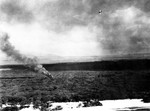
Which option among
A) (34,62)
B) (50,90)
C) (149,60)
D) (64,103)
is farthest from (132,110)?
(149,60)

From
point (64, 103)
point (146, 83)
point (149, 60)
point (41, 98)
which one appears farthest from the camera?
point (149, 60)

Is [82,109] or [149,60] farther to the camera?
[149,60]

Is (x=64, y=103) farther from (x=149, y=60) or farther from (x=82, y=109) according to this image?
(x=149, y=60)

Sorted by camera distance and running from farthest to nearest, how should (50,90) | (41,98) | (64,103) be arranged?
(50,90)
(41,98)
(64,103)

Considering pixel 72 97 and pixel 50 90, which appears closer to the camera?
pixel 72 97

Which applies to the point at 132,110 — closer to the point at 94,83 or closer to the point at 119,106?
the point at 119,106

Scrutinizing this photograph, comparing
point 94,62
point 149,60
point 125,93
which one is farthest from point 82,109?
point 94,62

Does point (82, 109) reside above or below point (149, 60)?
below

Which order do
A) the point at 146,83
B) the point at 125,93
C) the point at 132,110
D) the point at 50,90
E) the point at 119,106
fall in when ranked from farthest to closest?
the point at 146,83
the point at 50,90
the point at 125,93
the point at 119,106
the point at 132,110

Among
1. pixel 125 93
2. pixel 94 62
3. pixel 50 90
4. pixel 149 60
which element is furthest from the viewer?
pixel 94 62
